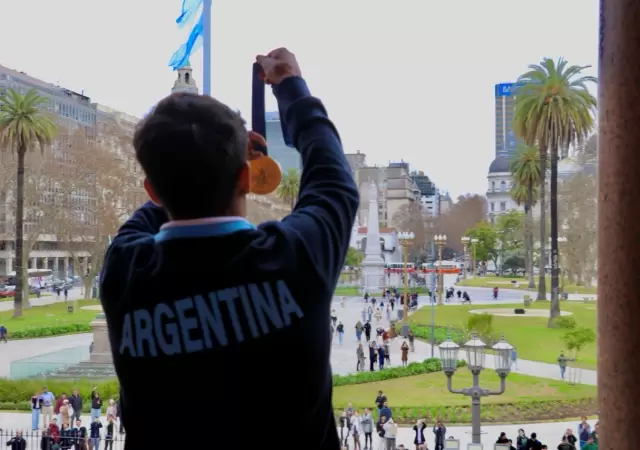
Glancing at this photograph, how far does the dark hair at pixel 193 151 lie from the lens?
2.70 feet

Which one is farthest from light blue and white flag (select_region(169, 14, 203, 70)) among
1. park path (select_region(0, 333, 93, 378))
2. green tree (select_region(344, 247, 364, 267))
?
green tree (select_region(344, 247, 364, 267))

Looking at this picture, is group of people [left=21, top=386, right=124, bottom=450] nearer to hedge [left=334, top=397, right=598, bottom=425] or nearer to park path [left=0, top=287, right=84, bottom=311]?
hedge [left=334, top=397, right=598, bottom=425]

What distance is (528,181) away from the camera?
93.2 feet

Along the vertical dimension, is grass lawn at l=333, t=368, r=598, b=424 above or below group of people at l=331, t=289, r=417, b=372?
below

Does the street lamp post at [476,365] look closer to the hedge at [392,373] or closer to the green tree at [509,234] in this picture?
the hedge at [392,373]

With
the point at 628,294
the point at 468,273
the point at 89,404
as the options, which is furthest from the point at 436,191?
the point at 628,294

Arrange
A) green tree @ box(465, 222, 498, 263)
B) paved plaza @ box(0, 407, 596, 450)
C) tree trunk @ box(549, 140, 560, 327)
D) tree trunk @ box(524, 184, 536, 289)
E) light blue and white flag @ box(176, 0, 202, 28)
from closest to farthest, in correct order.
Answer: light blue and white flag @ box(176, 0, 202, 28)
paved plaza @ box(0, 407, 596, 450)
tree trunk @ box(549, 140, 560, 327)
tree trunk @ box(524, 184, 536, 289)
green tree @ box(465, 222, 498, 263)

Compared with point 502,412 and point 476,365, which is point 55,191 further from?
point 476,365

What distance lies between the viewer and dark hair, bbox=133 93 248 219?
822mm

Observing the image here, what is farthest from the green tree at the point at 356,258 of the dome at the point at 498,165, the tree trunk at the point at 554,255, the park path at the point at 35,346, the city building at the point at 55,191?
the dome at the point at 498,165


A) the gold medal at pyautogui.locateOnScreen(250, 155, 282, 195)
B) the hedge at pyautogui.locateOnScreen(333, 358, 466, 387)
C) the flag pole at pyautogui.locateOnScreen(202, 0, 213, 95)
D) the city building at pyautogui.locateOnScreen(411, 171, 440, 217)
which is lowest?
the hedge at pyautogui.locateOnScreen(333, 358, 466, 387)

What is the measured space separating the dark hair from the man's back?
0.03 metres

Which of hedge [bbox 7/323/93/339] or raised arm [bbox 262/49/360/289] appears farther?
hedge [bbox 7/323/93/339]

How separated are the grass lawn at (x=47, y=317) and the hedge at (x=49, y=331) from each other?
442 millimetres
